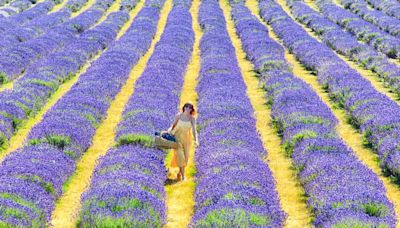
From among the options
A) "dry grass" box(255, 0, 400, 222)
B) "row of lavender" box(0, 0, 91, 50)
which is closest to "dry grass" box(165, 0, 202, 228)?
"dry grass" box(255, 0, 400, 222)

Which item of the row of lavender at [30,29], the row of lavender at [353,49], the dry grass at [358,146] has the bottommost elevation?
the row of lavender at [30,29]

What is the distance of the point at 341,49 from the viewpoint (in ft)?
86.9

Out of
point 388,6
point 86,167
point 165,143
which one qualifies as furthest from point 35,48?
point 388,6

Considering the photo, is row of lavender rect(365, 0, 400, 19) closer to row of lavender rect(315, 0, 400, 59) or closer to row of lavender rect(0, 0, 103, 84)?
row of lavender rect(315, 0, 400, 59)

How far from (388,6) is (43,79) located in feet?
97.2

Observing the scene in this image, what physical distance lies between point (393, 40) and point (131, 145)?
18620mm

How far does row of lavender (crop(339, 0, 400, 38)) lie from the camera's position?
101 feet

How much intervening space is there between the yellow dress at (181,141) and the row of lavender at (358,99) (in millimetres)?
4166

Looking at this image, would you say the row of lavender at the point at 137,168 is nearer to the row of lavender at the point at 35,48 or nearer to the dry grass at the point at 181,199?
the dry grass at the point at 181,199

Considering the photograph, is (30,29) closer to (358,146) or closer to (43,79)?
(43,79)

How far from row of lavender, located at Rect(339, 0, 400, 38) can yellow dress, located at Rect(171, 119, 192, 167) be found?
20726mm

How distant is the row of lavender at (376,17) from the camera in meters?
30.8

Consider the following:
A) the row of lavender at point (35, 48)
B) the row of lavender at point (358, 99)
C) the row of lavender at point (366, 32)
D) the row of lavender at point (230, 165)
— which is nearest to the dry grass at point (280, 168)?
the row of lavender at point (230, 165)

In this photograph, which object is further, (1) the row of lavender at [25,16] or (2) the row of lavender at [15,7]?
Answer: (2) the row of lavender at [15,7]
